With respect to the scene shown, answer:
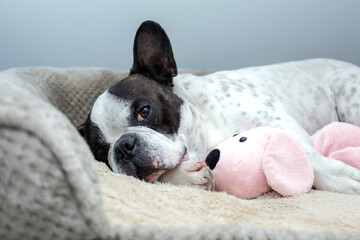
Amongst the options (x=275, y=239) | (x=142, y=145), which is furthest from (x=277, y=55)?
(x=275, y=239)

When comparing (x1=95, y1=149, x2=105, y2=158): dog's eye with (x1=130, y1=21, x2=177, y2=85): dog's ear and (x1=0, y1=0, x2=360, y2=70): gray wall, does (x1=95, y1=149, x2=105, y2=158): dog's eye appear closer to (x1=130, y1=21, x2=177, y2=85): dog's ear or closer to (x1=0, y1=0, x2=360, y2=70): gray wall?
(x1=130, y1=21, x2=177, y2=85): dog's ear

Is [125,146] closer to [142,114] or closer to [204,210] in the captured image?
[142,114]

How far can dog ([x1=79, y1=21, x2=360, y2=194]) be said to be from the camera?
57.6 inches

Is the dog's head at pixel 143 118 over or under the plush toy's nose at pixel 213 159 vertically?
over

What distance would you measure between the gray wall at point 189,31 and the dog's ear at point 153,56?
1.18m

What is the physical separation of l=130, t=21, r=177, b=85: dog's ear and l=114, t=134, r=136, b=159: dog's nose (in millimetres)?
452

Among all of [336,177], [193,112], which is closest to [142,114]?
[193,112]

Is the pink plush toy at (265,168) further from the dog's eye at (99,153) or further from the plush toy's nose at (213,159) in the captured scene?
the dog's eye at (99,153)

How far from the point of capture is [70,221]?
68 cm

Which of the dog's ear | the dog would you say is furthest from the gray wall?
the dog's ear

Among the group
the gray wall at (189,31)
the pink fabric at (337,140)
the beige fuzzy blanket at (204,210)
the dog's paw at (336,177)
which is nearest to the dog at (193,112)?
the dog's paw at (336,177)

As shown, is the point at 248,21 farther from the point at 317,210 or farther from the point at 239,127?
the point at 317,210

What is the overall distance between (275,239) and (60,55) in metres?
2.66

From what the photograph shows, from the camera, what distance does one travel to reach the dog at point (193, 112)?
146cm
